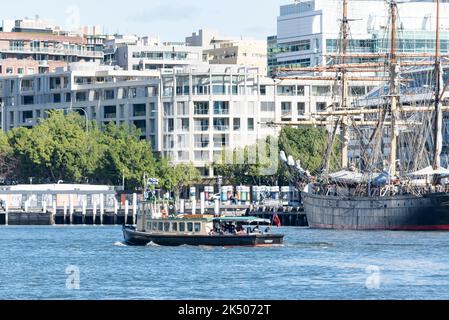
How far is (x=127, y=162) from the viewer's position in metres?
169

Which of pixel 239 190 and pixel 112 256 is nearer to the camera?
pixel 112 256

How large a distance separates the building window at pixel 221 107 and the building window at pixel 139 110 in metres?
12.3

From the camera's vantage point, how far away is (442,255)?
76750mm

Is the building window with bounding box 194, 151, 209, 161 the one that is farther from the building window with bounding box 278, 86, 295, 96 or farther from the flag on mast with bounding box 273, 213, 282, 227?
the flag on mast with bounding box 273, 213, 282, 227

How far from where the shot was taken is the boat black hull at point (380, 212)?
4530 inches

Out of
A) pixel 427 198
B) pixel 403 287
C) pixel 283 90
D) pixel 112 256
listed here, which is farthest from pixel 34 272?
pixel 283 90

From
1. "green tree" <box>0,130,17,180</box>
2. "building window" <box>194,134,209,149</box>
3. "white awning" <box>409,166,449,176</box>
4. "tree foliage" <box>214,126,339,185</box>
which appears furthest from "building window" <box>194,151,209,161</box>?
"white awning" <box>409,166,449,176</box>

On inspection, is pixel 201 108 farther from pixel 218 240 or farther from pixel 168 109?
pixel 218 240

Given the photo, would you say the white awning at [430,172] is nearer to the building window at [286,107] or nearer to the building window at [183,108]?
the building window at [183,108]

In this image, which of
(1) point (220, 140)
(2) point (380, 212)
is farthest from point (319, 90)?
(2) point (380, 212)

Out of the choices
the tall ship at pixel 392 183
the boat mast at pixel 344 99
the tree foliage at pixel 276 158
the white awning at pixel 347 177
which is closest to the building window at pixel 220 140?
the tree foliage at pixel 276 158

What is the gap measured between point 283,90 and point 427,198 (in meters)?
81.3
